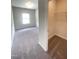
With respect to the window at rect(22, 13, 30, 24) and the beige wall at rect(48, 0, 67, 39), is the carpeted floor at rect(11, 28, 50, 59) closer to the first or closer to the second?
the beige wall at rect(48, 0, 67, 39)

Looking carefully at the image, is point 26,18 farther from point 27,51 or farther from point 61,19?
point 27,51

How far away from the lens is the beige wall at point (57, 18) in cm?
490

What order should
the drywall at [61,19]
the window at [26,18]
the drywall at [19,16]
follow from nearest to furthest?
the drywall at [61,19] → the drywall at [19,16] → the window at [26,18]

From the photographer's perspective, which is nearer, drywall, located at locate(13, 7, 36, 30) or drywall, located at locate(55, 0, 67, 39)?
drywall, located at locate(55, 0, 67, 39)

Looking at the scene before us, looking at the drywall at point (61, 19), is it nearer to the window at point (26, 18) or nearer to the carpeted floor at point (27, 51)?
the carpeted floor at point (27, 51)

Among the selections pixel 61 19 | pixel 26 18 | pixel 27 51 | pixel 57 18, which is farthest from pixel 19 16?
pixel 27 51

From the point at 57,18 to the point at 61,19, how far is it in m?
0.43

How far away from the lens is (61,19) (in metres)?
5.11

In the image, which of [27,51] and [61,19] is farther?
[61,19]

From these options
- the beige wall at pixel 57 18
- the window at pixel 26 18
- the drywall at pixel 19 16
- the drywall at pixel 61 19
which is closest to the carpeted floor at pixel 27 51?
the beige wall at pixel 57 18

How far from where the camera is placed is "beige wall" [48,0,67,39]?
4.90m

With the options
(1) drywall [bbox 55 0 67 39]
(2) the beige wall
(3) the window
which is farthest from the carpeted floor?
(3) the window
